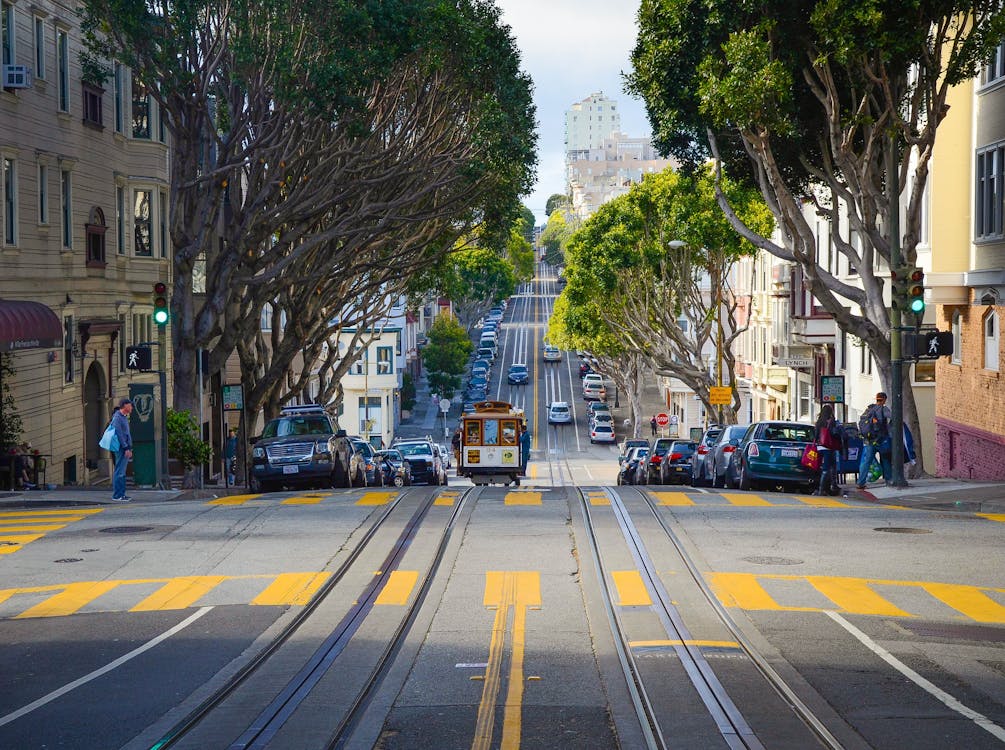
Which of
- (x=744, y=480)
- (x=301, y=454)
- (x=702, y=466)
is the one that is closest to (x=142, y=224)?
(x=301, y=454)

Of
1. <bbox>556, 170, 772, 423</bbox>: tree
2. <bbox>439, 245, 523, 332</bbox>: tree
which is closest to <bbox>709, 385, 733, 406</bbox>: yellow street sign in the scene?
<bbox>556, 170, 772, 423</bbox>: tree

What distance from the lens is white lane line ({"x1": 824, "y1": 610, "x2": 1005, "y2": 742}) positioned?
405 inches

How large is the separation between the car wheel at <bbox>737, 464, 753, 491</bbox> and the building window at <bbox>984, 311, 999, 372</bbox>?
6768 millimetres

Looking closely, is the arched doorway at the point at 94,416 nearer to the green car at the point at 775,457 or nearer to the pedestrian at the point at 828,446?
the green car at the point at 775,457

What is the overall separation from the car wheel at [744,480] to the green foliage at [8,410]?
49.4 feet

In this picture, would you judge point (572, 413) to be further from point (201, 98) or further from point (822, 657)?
point (822, 657)

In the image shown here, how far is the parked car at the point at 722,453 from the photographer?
29.0 metres

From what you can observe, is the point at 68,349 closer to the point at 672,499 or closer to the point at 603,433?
the point at 672,499

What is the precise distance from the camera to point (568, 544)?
63.3ft

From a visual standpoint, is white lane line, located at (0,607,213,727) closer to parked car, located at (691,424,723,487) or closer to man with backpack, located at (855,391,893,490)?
man with backpack, located at (855,391,893,490)

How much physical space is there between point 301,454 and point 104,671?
1673 centimetres

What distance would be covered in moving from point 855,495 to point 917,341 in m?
3.08

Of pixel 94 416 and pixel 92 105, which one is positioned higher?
pixel 92 105

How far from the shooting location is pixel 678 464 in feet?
115
